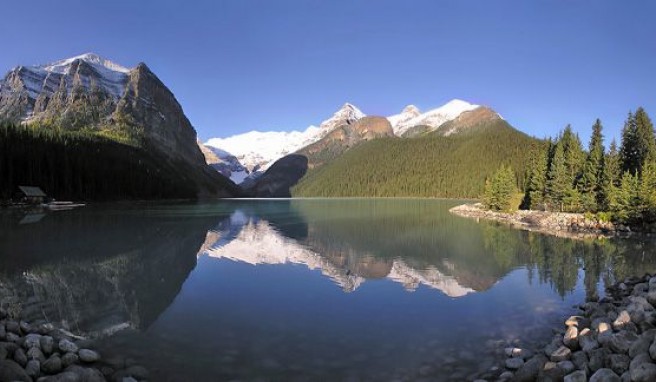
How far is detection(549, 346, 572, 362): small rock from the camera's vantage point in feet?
40.9

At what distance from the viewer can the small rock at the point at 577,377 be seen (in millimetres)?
10344

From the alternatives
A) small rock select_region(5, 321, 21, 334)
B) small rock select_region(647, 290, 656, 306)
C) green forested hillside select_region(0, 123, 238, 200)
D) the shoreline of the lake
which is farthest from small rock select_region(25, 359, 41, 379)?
green forested hillside select_region(0, 123, 238, 200)

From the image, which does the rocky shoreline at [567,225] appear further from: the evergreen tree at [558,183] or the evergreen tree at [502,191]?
the evergreen tree at [502,191]

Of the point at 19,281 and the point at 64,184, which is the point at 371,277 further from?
the point at 64,184

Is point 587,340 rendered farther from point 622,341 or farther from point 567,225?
point 567,225

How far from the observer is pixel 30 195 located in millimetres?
97938

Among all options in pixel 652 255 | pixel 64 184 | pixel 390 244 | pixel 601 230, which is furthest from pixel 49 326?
pixel 64 184

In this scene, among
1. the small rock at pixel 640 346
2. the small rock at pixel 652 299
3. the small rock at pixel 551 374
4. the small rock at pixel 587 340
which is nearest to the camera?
the small rock at pixel 640 346

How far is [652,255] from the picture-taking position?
117 feet

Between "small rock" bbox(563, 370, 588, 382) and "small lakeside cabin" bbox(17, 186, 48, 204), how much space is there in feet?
364

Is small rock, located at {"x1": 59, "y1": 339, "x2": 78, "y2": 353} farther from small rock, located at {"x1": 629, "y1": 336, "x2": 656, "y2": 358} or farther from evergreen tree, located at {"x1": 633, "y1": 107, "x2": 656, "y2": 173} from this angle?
evergreen tree, located at {"x1": 633, "y1": 107, "x2": 656, "y2": 173}

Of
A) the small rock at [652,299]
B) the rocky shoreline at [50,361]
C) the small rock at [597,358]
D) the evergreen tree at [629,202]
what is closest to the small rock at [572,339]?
the small rock at [597,358]

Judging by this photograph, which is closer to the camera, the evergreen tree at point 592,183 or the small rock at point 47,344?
the small rock at point 47,344

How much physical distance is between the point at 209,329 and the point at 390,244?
28.5 meters
